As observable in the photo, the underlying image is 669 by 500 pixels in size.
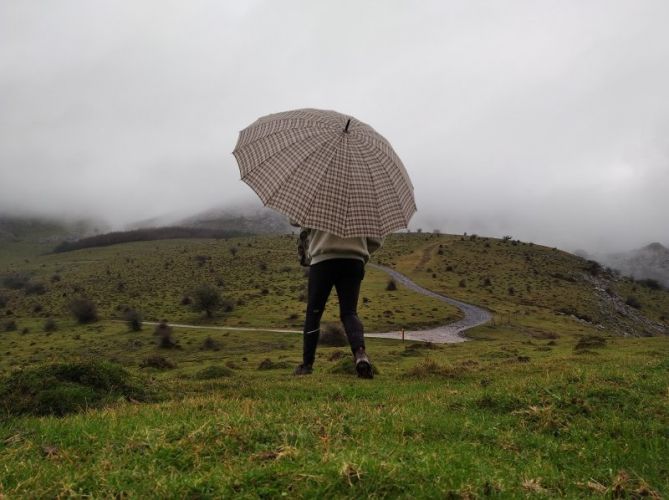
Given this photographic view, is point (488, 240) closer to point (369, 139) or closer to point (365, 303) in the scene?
point (365, 303)

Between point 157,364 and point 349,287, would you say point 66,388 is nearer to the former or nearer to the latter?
point 349,287

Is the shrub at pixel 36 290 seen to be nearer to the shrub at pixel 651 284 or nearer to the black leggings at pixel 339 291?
the black leggings at pixel 339 291

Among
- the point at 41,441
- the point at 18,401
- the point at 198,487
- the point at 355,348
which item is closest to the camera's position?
the point at 198,487

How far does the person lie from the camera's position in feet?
30.5

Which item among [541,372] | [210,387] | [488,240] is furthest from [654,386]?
[488,240]

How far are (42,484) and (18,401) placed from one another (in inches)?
132

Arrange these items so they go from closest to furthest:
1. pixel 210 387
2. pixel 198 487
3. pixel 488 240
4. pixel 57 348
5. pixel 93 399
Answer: pixel 198 487 < pixel 93 399 < pixel 210 387 < pixel 57 348 < pixel 488 240

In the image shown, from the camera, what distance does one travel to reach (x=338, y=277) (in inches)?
376

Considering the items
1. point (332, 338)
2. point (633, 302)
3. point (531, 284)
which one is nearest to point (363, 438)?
point (332, 338)

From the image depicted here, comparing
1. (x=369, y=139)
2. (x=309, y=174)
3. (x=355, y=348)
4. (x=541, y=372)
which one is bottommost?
(x=541, y=372)

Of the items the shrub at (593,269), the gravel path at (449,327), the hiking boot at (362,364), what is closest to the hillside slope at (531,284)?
the shrub at (593,269)

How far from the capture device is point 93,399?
701 cm

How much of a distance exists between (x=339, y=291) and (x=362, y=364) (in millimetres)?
1417

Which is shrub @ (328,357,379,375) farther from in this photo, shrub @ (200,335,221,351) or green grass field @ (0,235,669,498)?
shrub @ (200,335,221,351)
